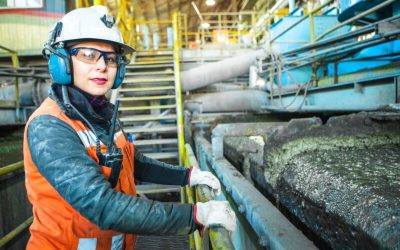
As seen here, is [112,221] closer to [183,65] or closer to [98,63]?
[98,63]

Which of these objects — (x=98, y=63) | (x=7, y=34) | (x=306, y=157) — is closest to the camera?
(x=98, y=63)

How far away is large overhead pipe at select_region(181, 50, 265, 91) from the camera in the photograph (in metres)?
6.24

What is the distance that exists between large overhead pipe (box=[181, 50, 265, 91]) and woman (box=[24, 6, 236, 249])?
4.72 meters

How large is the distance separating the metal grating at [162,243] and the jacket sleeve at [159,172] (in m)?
1.88

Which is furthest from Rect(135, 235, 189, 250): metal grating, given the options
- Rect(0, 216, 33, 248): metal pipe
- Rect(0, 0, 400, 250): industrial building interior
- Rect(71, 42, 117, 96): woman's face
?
Rect(71, 42, 117, 96): woman's face

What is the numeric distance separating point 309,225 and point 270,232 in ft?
1.04

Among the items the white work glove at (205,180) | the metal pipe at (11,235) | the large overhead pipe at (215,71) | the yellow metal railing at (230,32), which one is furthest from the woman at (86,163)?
the yellow metal railing at (230,32)

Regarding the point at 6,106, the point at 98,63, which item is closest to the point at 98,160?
the point at 98,63

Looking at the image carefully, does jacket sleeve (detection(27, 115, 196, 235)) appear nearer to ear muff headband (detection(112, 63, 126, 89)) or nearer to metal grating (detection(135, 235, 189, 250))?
ear muff headband (detection(112, 63, 126, 89))

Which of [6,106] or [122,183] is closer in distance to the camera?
[122,183]

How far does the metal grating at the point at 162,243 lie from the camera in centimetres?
328

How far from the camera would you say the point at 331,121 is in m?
1.99

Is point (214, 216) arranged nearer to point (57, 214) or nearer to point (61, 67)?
point (57, 214)

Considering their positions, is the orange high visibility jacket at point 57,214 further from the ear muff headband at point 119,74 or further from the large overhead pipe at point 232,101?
the large overhead pipe at point 232,101
